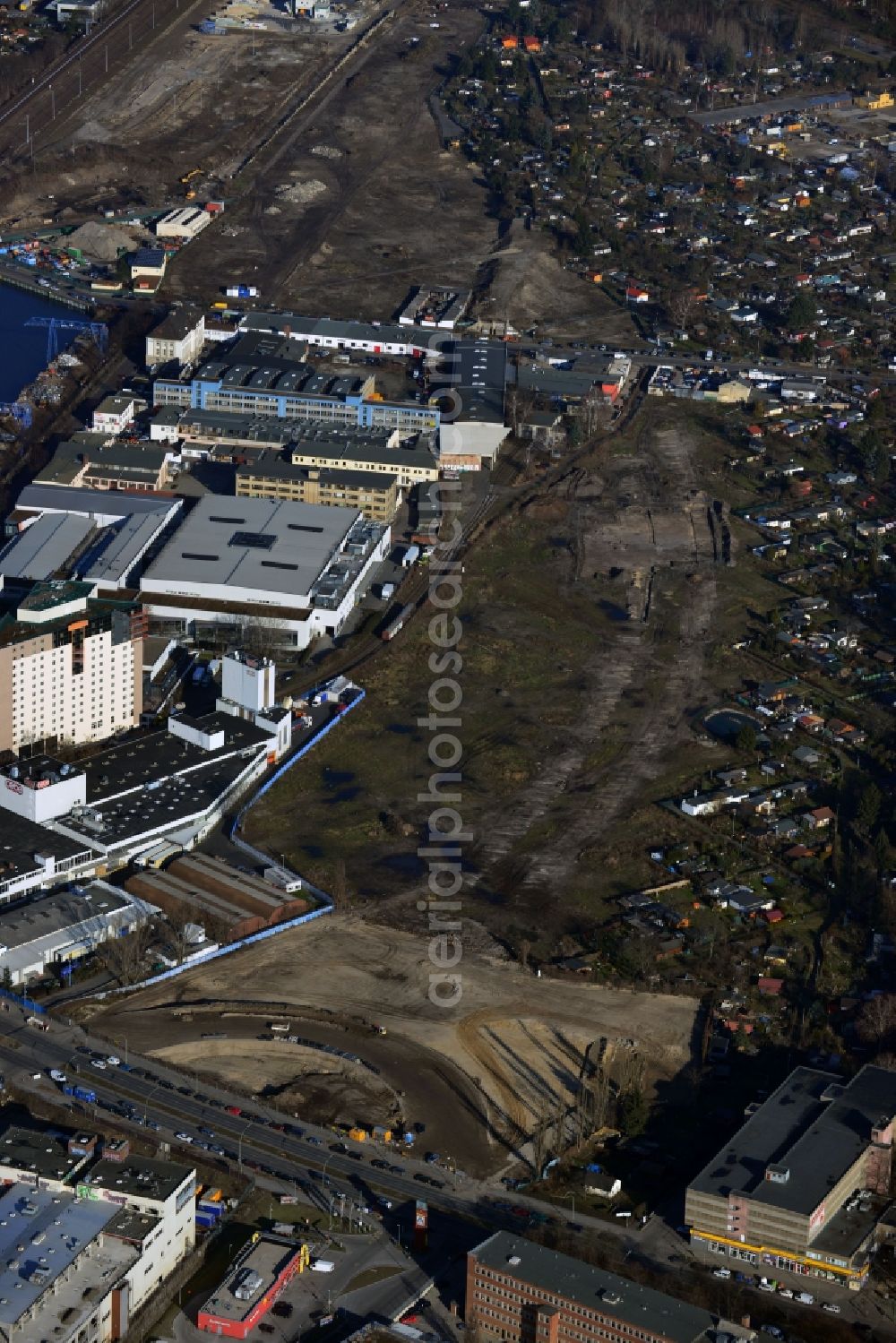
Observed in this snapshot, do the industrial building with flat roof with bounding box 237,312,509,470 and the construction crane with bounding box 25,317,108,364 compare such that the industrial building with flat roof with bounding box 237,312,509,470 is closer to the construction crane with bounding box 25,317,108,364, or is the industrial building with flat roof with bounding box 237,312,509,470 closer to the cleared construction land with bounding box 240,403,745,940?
the cleared construction land with bounding box 240,403,745,940

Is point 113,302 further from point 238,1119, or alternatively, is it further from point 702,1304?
point 702,1304

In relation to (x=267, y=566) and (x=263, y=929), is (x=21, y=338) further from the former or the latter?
(x=263, y=929)

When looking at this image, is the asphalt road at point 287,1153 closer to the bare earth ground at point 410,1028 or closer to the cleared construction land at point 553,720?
the bare earth ground at point 410,1028

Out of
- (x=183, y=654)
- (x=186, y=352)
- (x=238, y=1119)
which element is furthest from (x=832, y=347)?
(x=238, y=1119)

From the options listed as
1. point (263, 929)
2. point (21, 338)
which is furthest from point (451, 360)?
point (263, 929)

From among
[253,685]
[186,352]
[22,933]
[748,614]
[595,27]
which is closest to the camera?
[22,933]

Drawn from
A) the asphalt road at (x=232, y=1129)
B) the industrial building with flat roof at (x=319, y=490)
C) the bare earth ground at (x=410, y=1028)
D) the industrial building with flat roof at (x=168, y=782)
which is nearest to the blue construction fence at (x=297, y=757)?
the industrial building with flat roof at (x=168, y=782)
